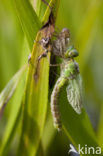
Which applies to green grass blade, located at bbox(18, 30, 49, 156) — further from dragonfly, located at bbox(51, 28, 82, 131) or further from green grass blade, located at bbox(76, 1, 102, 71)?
green grass blade, located at bbox(76, 1, 102, 71)

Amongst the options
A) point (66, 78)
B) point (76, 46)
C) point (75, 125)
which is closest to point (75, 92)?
point (66, 78)

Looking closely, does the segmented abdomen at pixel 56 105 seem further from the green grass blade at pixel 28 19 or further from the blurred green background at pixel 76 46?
the blurred green background at pixel 76 46

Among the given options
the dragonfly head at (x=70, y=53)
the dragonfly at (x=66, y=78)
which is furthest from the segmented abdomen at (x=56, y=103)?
the dragonfly head at (x=70, y=53)

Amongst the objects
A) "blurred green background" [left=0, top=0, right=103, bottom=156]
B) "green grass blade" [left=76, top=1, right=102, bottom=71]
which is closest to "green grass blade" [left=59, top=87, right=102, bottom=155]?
"blurred green background" [left=0, top=0, right=103, bottom=156]

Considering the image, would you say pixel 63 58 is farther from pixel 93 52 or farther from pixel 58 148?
pixel 93 52

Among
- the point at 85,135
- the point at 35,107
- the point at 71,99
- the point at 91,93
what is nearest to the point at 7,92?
the point at 35,107

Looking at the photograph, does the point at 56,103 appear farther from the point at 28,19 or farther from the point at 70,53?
the point at 28,19

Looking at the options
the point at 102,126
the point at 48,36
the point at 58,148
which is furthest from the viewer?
the point at 58,148
